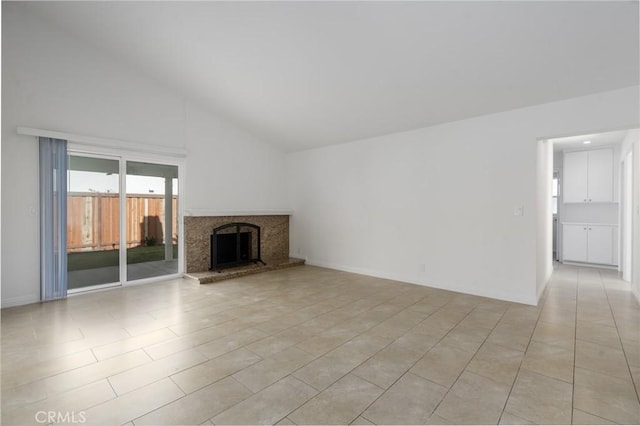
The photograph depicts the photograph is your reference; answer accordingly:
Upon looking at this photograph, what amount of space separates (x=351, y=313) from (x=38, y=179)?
4.44 m

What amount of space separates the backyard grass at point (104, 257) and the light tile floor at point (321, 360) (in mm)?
674

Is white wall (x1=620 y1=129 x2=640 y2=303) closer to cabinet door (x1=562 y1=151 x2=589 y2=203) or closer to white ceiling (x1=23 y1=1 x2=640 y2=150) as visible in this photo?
white ceiling (x1=23 y1=1 x2=640 y2=150)

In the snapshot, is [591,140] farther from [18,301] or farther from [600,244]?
[18,301]

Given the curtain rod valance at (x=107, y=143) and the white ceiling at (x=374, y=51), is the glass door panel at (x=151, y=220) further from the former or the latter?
the white ceiling at (x=374, y=51)

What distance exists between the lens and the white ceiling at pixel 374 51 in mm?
2656

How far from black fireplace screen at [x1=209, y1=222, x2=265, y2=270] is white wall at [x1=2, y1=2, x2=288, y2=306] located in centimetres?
50

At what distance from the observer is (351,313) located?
3533 mm

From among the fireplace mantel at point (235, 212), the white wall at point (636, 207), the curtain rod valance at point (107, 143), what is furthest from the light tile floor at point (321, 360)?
the curtain rod valance at point (107, 143)

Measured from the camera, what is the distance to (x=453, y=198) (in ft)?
14.7

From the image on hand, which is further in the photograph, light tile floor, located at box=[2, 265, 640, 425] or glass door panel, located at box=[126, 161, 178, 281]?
glass door panel, located at box=[126, 161, 178, 281]

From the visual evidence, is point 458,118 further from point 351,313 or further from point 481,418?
point 481,418

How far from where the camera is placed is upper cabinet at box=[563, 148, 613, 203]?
625 centimetres

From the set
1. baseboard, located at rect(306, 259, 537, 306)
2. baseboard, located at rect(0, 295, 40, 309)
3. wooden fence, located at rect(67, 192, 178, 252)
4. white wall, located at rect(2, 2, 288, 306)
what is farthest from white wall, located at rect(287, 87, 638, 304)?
baseboard, located at rect(0, 295, 40, 309)

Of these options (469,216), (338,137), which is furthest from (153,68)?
(469,216)
